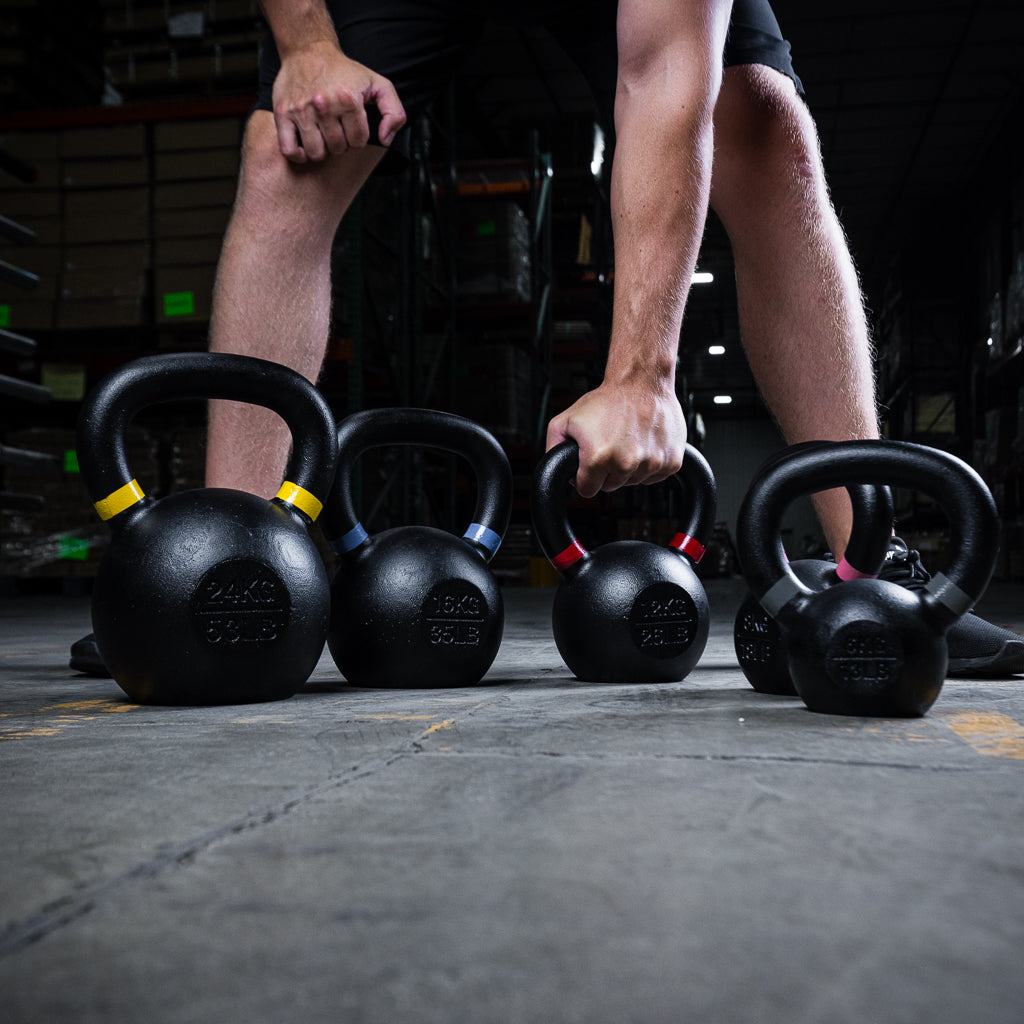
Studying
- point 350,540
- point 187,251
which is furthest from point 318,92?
point 187,251

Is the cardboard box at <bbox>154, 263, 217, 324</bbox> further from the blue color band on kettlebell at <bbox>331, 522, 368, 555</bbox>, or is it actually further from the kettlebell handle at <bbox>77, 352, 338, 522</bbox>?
the kettlebell handle at <bbox>77, 352, 338, 522</bbox>

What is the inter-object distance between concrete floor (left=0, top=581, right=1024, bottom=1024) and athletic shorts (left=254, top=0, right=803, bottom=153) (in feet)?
4.36

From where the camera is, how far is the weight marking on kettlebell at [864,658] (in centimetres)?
111

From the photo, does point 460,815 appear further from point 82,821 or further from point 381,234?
point 381,234

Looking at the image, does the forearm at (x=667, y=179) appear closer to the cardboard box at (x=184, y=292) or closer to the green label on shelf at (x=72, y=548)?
the cardboard box at (x=184, y=292)

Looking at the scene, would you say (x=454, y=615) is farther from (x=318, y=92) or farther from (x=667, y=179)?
(x=318, y=92)

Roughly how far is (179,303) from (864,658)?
498 centimetres

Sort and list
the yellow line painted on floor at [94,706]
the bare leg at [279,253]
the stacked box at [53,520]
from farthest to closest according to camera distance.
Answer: the stacked box at [53,520] < the bare leg at [279,253] < the yellow line painted on floor at [94,706]

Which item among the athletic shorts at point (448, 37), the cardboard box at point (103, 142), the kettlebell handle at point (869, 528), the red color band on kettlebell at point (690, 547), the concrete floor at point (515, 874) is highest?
the cardboard box at point (103, 142)

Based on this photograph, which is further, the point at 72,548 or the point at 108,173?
the point at 72,548

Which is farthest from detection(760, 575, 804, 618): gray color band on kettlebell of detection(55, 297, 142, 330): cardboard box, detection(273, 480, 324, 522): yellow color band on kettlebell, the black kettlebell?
detection(55, 297, 142, 330): cardboard box

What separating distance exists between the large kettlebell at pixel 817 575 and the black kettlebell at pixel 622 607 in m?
0.13

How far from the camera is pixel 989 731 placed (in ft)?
3.46

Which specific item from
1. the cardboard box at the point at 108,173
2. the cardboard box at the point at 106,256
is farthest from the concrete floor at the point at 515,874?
the cardboard box at the point at 108,173
